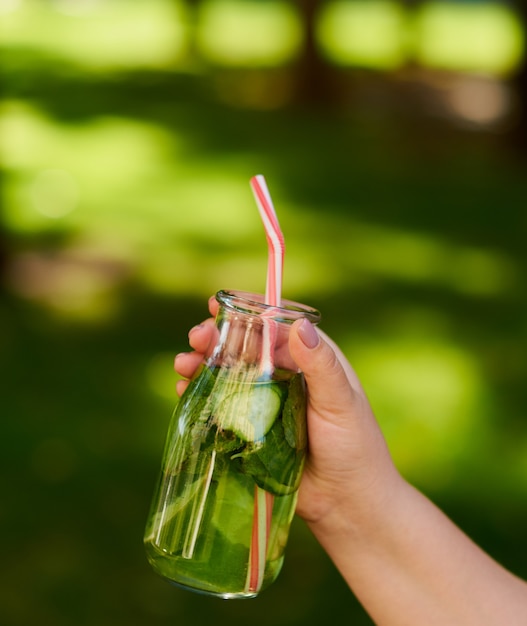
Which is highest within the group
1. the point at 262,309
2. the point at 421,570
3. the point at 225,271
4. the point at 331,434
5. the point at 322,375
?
the point at 262,309

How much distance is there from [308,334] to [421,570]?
52 centimetres

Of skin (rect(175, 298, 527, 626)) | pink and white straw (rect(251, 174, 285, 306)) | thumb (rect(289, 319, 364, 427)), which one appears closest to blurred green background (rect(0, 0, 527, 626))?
skin (rect(175, 298, 527, 626))

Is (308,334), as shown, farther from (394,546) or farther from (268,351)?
(394,546)

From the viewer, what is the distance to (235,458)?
1454 millimetres

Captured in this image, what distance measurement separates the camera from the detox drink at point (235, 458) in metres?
1.45

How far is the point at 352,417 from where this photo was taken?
1604 millimetres

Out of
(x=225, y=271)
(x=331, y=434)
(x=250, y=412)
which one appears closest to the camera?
(x=250, y=412)

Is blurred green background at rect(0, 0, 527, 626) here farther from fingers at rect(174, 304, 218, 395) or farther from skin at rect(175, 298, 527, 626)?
fingers at rect(174, 304, 218, 395)

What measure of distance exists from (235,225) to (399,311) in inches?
66.6

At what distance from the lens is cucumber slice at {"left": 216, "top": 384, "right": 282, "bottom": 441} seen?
144cm

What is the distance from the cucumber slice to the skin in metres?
0.24

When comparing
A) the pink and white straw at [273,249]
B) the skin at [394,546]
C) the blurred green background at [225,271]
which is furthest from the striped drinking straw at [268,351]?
the blurred green background at [225,271]

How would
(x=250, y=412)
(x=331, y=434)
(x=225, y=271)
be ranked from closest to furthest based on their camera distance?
(x=250, y=412) < (x=331, y=434) < (x=225, y=271)

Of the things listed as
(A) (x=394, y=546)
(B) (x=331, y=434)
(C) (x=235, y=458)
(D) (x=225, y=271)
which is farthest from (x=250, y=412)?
(D) (x=225, y=271)
